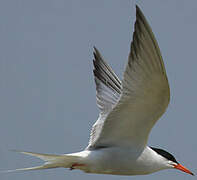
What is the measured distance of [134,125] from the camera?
13.7 ft

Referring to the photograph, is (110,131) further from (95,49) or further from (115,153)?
(95,49)

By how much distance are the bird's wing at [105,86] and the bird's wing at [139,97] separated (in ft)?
1.61

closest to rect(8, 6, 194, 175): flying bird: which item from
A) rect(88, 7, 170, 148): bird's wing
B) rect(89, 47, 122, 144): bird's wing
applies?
rect(88, 7, 170, 148): bird's wing

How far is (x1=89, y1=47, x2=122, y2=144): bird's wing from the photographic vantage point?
16.5 ft

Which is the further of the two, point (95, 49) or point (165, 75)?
point (95, 49)

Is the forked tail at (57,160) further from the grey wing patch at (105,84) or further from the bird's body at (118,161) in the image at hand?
the grey wing patch at (105,84)

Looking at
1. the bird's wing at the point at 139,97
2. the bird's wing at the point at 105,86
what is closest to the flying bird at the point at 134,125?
the bird's wing at the point at 139,97

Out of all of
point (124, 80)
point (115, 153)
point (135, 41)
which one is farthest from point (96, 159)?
point (135, 41)

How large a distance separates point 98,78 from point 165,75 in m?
1.96

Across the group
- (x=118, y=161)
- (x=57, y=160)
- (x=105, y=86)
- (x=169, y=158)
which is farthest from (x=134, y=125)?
(x=105, y=86)

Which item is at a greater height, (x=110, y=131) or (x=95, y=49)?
(x=95, y=49)

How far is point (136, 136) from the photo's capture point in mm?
4258

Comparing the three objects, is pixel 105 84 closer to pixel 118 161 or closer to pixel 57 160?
pixel 118 161

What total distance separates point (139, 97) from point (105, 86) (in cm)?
155
